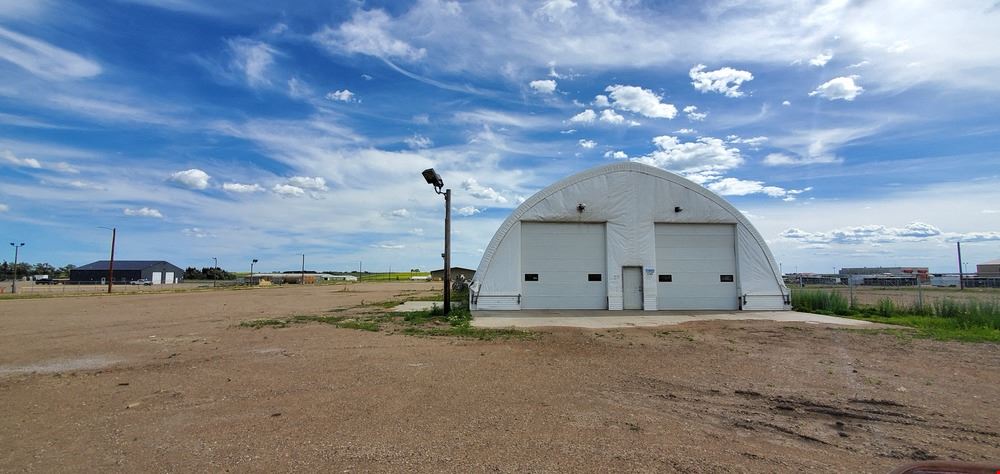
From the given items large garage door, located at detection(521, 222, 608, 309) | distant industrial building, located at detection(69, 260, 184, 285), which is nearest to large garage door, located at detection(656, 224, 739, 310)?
large garage door, located at detection(521, 222, 608, 309)

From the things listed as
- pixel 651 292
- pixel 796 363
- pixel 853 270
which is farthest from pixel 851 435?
pixel 853 270

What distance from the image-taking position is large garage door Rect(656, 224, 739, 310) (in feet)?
68.4

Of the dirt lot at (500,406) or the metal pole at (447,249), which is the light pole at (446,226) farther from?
the dirt lot at (500,406)

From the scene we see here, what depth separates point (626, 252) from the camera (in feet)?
67.7

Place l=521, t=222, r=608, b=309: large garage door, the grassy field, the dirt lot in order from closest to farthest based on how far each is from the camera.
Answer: the dirt lot < the grassy field < l=521, t=222, r=608, b=309: large garage door

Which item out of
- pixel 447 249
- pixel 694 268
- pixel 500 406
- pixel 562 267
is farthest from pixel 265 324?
pixel 694 268

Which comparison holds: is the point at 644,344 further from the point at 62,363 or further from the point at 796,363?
the point at 62,363

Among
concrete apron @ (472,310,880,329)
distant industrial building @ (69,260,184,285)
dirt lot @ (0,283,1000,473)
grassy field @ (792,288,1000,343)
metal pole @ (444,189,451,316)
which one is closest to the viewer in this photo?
dirt lot @ (0,283,1000,473)

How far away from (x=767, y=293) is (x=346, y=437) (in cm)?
2018

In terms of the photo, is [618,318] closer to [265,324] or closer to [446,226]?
[446,226]

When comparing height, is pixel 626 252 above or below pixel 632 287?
above

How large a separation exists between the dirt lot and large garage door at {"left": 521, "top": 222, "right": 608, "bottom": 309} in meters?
8.71

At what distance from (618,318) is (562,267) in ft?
12.8

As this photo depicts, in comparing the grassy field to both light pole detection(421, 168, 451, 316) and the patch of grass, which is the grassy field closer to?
light pole detection(421, 168, 451, 316)
